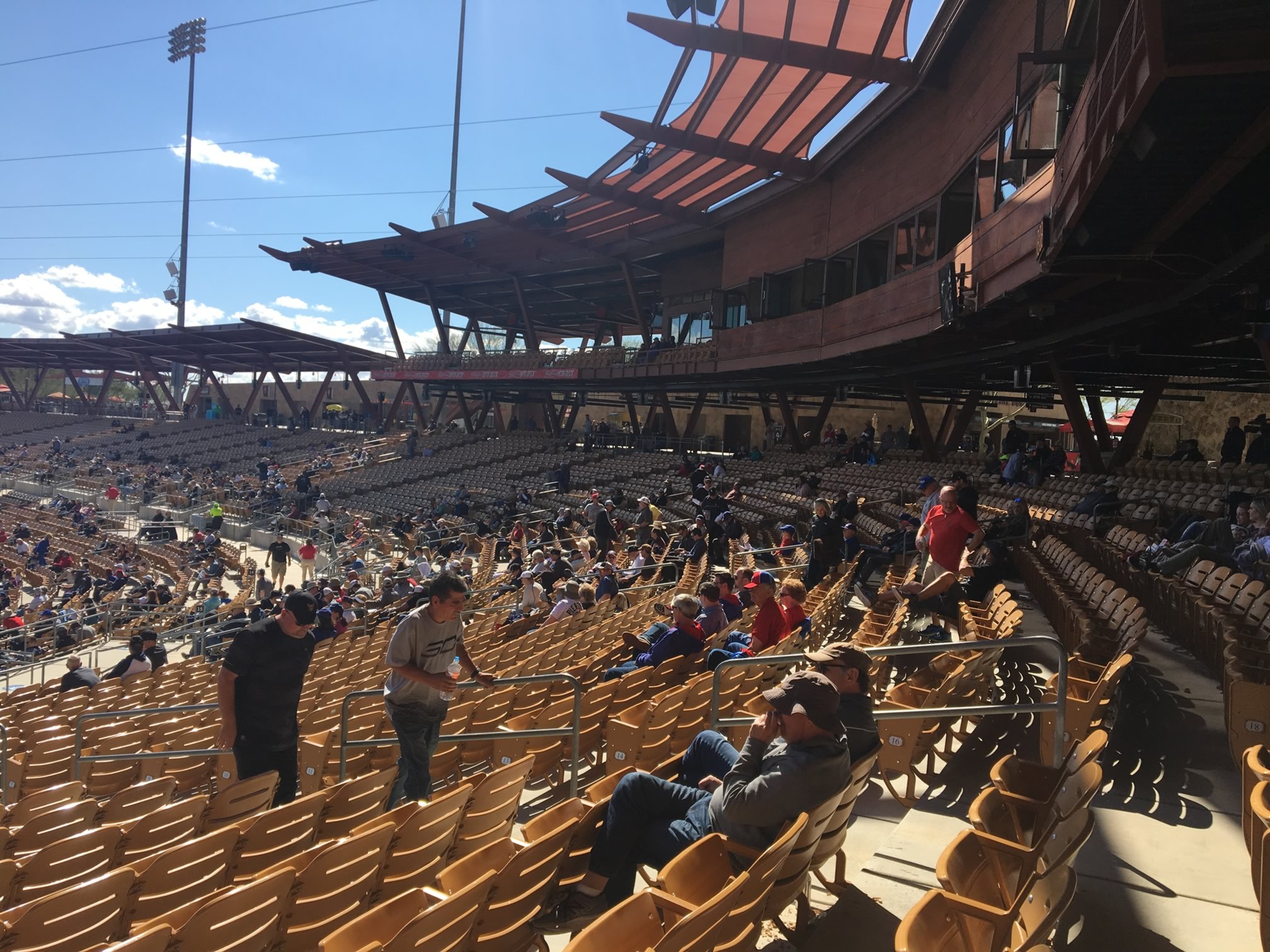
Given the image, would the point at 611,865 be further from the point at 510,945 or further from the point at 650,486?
the point at 650,486

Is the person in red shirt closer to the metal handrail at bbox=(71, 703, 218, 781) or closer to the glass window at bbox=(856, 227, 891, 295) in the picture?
the metal handrail at bbox=(71, 703, 218, 781)

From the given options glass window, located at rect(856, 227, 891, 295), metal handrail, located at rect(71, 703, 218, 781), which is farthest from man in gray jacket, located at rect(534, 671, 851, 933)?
glass window, located at rect(856, 227, 891, 295)

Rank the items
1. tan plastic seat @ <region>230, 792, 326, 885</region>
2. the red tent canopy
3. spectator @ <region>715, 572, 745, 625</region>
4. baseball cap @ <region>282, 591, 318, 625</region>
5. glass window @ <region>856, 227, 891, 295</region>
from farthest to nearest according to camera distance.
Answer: the red tent canopy → glass window @ <region>856, 227, 891, 295</region> → spectator @ <region>715, 572, 745, 625</region> → baseball cap @ <region>282, 591, 318, 625</region> → tan plastic seat @ <region>230, 792, 326, 885</region>

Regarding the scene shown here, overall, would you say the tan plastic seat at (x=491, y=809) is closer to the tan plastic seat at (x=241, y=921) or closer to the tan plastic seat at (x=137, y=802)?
the tan plastic seat at (x=241, y=921)

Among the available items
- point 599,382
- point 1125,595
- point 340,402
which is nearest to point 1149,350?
point 1125,595

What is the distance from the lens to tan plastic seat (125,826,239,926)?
318 cm

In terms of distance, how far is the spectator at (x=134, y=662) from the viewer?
10.6 meters

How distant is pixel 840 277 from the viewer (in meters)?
21.1

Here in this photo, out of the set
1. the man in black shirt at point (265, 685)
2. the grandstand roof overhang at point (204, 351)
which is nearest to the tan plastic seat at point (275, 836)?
the man in black shirt at point (265, 685)

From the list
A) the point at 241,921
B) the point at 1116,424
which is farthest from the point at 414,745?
the point at 1116,424

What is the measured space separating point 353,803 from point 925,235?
15826 mm

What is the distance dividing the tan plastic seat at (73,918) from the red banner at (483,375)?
30.8 m

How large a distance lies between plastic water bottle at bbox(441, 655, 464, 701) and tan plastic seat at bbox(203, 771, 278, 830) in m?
0.98

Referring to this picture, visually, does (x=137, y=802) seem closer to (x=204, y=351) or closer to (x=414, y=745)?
(x=414, y=745)
